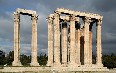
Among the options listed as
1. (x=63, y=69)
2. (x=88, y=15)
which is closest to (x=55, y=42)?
(x=63, y=69)

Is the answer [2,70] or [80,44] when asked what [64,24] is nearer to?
[80,44]

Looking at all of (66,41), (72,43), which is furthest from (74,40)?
(66,41)

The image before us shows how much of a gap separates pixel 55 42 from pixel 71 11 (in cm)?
1000

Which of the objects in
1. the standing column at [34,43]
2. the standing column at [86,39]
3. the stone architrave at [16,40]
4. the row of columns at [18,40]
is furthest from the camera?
the standing column at [86,39]

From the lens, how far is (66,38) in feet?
285

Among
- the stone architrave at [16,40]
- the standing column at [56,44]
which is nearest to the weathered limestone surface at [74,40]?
the standing column at [56,44]

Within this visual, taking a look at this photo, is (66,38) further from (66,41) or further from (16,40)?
(16,40)

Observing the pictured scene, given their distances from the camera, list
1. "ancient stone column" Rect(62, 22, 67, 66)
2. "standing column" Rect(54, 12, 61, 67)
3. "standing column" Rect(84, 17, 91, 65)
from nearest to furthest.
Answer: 1. "standing column" Rect(54, 12, 61, 67)
2. "standing column" Rect(84, 17, 91, 65)
3. "ancient stone column" Rect(62, 22, 67, 66)

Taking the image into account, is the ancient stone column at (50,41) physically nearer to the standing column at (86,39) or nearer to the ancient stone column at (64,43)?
the ancient stone column at (64,43)

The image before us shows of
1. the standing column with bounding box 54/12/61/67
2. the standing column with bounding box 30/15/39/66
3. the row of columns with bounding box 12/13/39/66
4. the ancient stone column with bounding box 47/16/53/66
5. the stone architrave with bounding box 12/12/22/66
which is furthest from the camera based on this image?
the ancient stone column with bounding box 47/16/53/66

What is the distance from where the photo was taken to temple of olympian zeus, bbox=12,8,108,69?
76.8 metres

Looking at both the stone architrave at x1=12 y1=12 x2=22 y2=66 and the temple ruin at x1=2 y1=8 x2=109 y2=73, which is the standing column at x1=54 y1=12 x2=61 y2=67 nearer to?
the temple ruin at x1=2 y1=8 x2=109 y2=73

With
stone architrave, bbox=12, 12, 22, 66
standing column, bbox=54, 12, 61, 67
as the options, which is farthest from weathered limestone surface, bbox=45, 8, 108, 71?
stone architrave, bbox=12, 12, 22, 66

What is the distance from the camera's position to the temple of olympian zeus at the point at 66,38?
3024 inches
